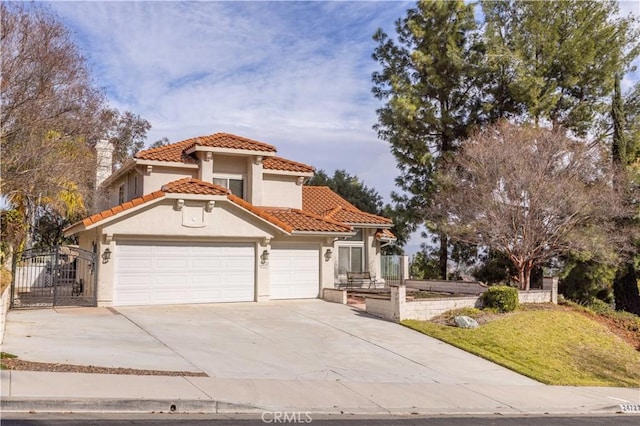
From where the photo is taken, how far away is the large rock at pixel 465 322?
18697 millimetres

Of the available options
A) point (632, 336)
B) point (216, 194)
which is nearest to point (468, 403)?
point (216, 194)

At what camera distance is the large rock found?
1870 cm

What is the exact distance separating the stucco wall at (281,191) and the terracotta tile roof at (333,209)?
1727mm

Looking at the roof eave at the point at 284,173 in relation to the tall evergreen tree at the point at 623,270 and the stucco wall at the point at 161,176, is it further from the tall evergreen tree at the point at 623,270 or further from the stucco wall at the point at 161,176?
the tall evergreen tree at the point at 623,270

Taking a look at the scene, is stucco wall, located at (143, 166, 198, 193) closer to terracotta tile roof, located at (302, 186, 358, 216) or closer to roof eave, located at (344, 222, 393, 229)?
terracotta tile roof, located at (302, 186, 358, 216)

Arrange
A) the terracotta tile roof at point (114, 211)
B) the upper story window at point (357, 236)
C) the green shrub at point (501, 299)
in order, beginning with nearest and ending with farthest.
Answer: the terracotta tile roof at point (114, 211), the green shrub at point (501, 299), the upper story window at point (357, 236)

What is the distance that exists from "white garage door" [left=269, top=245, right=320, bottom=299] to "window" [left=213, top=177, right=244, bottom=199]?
3356 mm

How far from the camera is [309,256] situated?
77.0 feet

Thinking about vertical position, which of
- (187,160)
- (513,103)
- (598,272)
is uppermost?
(513,103)

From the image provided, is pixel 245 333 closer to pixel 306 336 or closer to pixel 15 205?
pixel 306 336

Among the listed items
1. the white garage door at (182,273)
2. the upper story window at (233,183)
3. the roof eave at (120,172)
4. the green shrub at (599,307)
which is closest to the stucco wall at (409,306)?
the white garage door at (182,273)

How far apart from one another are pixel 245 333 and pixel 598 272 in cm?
1730

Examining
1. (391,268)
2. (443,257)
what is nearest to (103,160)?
(391,268)

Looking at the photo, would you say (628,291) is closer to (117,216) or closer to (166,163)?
(166,163)
